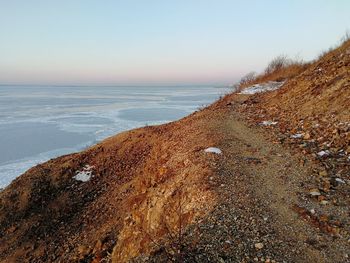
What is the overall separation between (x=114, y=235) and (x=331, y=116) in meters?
6.22

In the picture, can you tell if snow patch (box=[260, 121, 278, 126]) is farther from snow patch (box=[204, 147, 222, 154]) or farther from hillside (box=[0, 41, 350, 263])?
snow patch (box=[204, 147, 222, 154])

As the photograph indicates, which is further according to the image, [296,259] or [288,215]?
[288,215]

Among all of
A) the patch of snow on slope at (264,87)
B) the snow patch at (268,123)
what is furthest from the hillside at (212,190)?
the patch of snow on slope at (264,87)

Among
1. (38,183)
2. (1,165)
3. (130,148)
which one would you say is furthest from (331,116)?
(1,165)

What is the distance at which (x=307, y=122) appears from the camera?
348 inches

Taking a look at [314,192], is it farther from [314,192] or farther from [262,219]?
[262,219]

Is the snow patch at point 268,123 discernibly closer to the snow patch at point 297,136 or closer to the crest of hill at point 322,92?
the crest of hill at point 322,92

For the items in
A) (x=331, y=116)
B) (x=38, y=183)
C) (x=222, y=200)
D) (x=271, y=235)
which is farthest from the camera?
(x=38, y=183)

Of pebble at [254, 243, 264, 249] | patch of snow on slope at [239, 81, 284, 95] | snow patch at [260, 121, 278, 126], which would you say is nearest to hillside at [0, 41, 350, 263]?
pebble at [254, 243, 264, 249]

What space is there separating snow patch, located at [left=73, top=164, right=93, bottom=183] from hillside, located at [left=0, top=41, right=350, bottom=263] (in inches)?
1.8

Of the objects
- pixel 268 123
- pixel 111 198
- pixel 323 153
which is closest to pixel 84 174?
pixel 111 198

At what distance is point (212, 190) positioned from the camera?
5547mm

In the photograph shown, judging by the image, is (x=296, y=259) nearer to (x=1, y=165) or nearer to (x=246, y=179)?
(x=246, y=179)

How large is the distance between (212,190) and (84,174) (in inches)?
244
